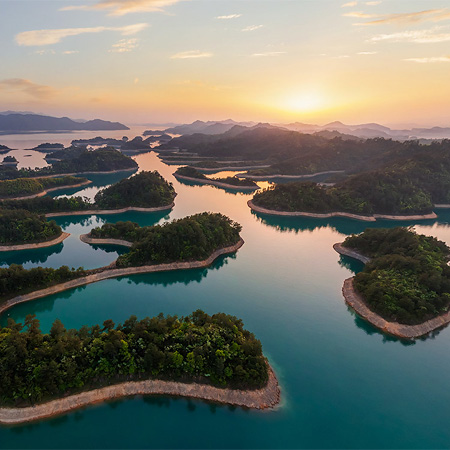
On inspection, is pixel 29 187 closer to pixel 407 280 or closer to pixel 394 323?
pixel 394 323

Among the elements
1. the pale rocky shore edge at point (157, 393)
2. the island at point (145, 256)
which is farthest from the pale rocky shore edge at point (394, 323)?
the island at point (145, 256)

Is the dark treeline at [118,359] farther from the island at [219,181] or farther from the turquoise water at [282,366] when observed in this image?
the island at [219,181]

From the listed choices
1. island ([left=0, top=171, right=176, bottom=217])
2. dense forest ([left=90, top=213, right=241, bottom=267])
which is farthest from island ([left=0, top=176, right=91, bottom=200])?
dense forest ([left=90, top=213, right=241, bottom=267])

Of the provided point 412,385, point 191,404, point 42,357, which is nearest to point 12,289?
point 42,357

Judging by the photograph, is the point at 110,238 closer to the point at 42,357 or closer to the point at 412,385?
the point at 42,357

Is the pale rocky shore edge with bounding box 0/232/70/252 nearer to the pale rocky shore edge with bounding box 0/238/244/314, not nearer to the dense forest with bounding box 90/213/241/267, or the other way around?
the dense forest with bounding box 90/213/241/267

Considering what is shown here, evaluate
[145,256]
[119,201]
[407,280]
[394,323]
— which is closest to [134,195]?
[119,201]
